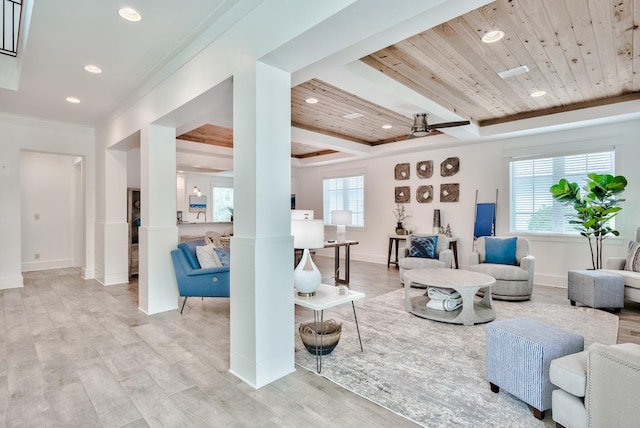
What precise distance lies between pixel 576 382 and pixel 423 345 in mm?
1427

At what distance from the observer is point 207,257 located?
409 centimetres

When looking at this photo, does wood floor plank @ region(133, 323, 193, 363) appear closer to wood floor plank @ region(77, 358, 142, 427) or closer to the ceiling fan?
wood floor plank @ region(77, 358, 142, 427)

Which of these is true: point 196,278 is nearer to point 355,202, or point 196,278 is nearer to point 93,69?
point 93,69

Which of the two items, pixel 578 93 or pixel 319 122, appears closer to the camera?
pixel 578 93

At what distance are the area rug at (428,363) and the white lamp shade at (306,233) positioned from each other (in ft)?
3.14

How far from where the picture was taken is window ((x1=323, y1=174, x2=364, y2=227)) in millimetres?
8336

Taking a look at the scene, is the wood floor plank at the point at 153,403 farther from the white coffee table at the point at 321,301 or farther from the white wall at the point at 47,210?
the white wall at the point at 47,210

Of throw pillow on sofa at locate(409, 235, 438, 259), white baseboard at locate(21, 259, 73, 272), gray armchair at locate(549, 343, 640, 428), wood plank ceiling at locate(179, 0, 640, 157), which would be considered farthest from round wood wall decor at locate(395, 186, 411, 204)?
white baseboard at locate(21, 259, 73, 272)

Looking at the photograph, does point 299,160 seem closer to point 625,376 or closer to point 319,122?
point 319,122

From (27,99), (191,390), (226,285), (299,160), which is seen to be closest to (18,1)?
(27,99)

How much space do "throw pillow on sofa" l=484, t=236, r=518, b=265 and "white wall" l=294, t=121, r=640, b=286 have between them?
1032mm

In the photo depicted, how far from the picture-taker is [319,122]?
18.8 ft

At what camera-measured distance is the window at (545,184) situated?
5.10 meters

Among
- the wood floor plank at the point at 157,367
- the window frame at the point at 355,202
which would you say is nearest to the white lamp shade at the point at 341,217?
the window frame at the point at 355,202
